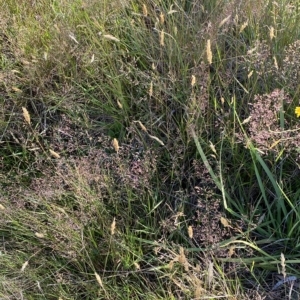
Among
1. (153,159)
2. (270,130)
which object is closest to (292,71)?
(270,130)

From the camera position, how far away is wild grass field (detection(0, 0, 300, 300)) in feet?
4.54

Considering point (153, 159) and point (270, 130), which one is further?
point (153, 159)

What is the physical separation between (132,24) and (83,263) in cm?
96

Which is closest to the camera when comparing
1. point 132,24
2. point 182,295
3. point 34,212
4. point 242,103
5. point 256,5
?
point 182,295

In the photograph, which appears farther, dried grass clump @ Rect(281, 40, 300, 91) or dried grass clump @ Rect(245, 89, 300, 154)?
dried grass clump @ Rect(281, 40, 300, 91)

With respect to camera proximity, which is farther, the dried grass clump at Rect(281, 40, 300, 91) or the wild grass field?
the dried grass clump at Rect(281, 40, 300, 91)

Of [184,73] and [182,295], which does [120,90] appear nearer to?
[184,73]

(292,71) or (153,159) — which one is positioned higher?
(292,71)

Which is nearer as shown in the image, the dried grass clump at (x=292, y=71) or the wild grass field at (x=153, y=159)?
the wild grass field at (x=153, y=159)

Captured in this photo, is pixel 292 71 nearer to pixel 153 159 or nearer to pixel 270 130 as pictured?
pixel 270 130

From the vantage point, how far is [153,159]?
1473mm

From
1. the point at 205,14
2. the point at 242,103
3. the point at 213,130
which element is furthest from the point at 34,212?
the point at 205,14

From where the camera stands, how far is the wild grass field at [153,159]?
1384mm

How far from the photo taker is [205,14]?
1.86m
